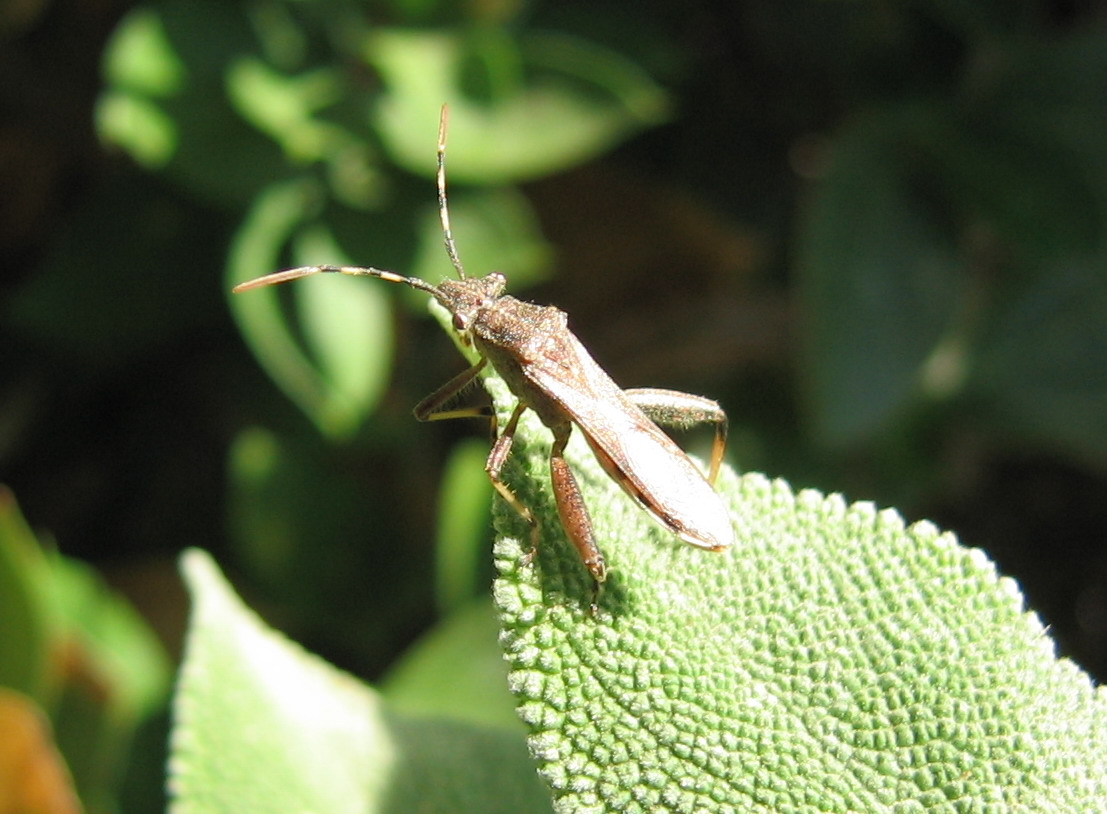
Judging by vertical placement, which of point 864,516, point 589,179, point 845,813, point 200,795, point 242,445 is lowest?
point 845,813

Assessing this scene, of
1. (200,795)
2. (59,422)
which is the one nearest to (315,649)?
(59,422)

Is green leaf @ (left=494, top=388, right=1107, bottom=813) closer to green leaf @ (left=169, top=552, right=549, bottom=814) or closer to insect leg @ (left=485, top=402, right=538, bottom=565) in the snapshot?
insect leg @ (left=485, top=402, right=538, bottom=565)

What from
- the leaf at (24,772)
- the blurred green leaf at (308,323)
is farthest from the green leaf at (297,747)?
the blurred green leaf at (308,323)

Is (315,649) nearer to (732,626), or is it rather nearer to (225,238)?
(225,238)

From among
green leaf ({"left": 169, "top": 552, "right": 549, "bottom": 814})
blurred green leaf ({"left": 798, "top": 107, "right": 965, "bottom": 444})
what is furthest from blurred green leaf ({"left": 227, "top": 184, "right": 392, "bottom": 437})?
blurred green leaf ({"left": 798, "top": 107, "right": 965, "bottom": 444})

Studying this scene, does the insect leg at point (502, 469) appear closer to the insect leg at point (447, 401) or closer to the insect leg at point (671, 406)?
the insect leg at point (447, 401)

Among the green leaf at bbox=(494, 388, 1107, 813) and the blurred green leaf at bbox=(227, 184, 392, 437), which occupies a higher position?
the blurred green leaf at bbox=(227, 184, 392, 437)

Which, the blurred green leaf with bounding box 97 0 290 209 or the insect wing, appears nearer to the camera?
the insect wing
